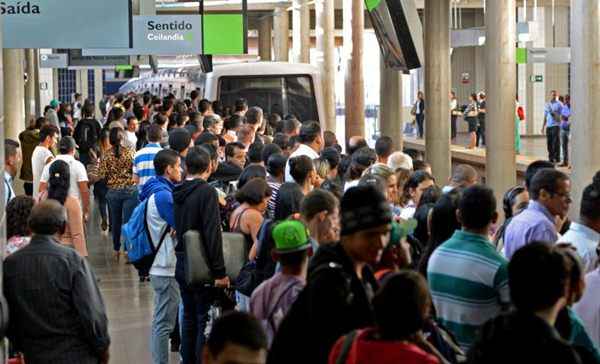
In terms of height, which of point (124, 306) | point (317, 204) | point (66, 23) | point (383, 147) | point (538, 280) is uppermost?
point (66, 23)

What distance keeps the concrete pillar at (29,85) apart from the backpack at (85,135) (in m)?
11.6

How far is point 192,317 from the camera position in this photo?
10.1 metres

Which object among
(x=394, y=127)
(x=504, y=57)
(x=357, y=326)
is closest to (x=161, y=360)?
(x=357, y=326)

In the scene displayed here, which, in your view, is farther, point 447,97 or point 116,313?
point 447,97

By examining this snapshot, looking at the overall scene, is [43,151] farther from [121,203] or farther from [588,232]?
[588,232]

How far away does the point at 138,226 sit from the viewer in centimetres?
1036

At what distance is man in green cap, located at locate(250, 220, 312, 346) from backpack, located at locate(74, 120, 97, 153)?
55.0 feet

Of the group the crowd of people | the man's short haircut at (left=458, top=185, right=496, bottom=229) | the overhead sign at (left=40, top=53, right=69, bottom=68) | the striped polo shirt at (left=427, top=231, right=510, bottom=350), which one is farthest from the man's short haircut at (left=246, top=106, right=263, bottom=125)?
the overhead sign at (left=40, top=53, right=69, bottom=68)

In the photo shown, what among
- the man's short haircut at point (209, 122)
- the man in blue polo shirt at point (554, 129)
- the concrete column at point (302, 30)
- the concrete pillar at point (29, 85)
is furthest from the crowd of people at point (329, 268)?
the concrete column at point (302, 30)

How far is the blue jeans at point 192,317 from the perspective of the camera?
32.4 ft

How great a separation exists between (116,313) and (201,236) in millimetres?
4680

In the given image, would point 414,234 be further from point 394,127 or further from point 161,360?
point 394,127

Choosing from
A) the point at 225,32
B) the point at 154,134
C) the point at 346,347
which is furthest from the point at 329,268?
the point at 225,32

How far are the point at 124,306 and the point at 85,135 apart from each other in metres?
8.69
